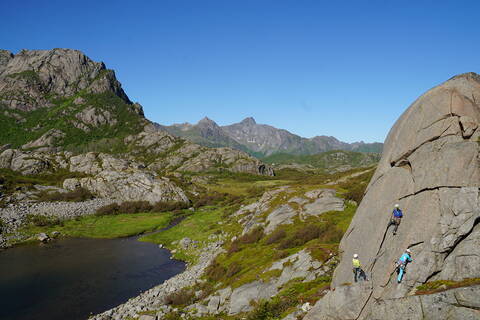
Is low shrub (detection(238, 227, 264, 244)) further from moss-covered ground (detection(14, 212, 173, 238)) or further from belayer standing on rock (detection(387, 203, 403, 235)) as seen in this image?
moss-covered ground (detection(14, 212, 173, 238))

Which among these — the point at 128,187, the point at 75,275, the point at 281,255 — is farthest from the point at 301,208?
the point at 128,187

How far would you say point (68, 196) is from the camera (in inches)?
5709

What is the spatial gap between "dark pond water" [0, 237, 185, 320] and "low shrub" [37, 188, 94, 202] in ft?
170

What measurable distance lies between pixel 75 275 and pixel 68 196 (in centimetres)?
9266

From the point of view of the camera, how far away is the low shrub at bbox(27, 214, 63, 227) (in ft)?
362

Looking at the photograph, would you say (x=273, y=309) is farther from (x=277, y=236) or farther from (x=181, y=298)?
(x=277, y=236)

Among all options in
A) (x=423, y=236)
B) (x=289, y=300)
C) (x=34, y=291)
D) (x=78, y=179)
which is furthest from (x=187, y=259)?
(x=78, y=179)

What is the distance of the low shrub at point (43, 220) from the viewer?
110 m

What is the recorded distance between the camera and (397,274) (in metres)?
21.5

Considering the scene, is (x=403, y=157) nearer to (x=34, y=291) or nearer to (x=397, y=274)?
(x=397, y=274)

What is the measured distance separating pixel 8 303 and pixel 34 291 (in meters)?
5.11

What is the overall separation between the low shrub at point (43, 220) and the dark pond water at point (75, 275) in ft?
66.8

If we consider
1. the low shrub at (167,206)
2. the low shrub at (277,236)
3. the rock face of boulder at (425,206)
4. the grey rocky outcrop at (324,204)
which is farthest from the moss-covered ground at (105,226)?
the rock face of boulder at (425,206)

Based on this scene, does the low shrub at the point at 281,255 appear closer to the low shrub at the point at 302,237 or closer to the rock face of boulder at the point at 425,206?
the low shrub at the point at 302,237
